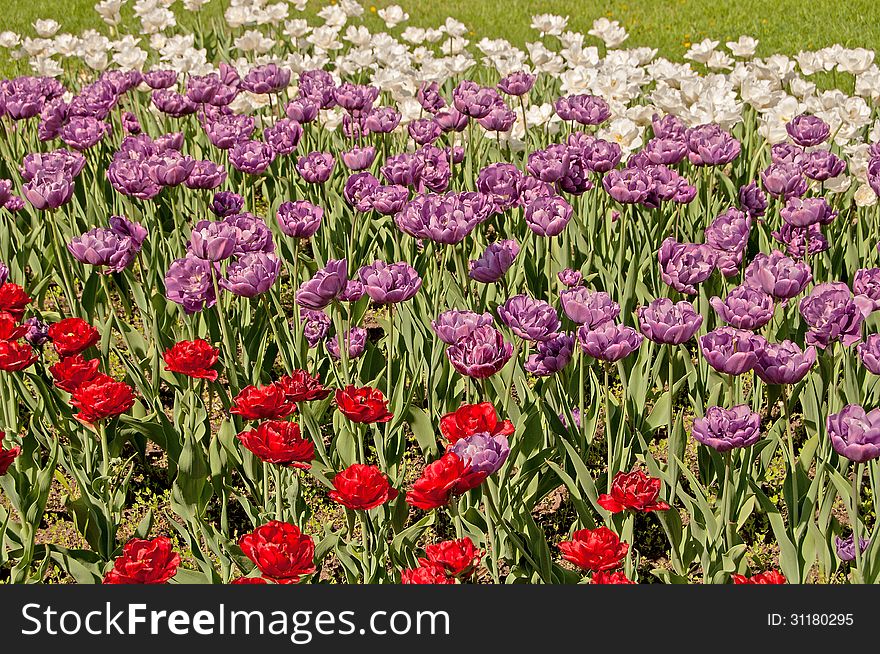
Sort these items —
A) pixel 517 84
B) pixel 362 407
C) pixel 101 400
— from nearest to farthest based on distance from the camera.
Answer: pixel 362 407, pixel 101 400, pixel 517 84

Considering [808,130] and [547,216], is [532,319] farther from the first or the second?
[808,130]

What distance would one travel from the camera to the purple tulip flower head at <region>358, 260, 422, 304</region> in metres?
2.89

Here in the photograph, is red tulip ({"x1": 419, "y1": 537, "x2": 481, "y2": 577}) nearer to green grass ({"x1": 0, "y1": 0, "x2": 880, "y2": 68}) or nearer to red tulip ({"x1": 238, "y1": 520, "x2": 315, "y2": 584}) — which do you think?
red tulip ({"x1": 238, "y1": 520, "x2": 315, "y2": 584})

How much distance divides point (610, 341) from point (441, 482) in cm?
74

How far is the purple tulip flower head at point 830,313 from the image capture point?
2666 millimetres

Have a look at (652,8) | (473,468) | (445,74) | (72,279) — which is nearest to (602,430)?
(473,468)

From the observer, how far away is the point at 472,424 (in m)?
2.35

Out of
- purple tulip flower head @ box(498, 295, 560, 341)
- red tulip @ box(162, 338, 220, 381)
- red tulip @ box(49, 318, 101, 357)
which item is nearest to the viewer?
purple tulip flower head @ box(498, 295, 560, 341)

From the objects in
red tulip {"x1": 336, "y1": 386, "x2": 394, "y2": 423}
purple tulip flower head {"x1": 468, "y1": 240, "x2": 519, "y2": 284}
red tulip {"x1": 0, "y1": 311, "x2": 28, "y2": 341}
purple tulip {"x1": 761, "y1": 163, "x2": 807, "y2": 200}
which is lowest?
red tulip {"x1": 336, "y1": 386, "x2": 394, "y2": 423}

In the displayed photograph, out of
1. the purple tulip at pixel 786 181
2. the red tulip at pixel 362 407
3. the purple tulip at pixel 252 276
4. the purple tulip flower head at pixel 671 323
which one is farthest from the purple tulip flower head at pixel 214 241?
the purple tulip at pixel 786 181

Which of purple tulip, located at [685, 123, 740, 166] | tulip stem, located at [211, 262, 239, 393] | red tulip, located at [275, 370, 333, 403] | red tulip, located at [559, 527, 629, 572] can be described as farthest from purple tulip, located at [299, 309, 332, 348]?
purple tulip, located at [685, 123, 740, 166]

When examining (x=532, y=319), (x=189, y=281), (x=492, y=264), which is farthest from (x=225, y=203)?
(x=532, y=319)

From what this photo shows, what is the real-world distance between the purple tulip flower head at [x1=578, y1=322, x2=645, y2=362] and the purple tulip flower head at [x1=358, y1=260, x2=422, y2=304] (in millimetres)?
569

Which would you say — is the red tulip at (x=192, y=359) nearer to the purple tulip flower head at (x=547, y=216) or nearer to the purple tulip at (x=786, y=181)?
the purple tulip flower head at (x=547, y=216)
